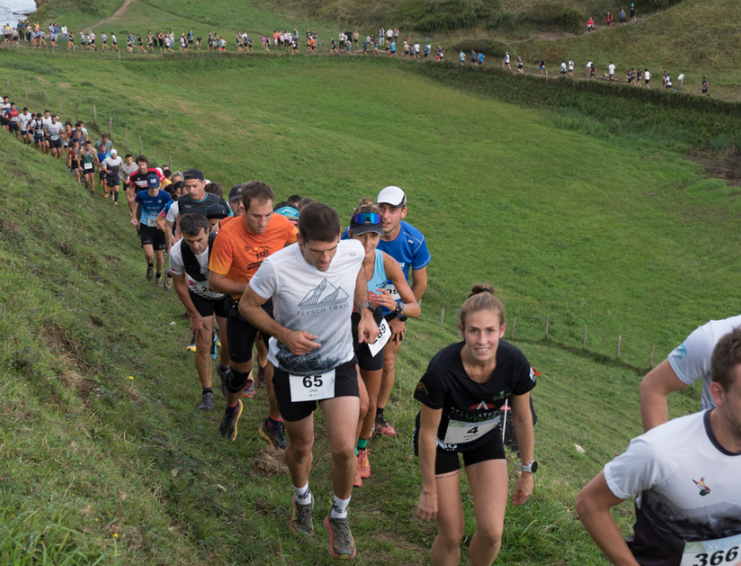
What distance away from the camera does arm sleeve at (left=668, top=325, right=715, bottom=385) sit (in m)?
3.58

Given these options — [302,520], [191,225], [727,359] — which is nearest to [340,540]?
[302,520]

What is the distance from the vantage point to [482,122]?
4706cm

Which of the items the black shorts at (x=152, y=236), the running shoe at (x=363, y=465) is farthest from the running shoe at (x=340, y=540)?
the black shorts at (x=152, y=236)

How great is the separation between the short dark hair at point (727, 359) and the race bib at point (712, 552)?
811 mm

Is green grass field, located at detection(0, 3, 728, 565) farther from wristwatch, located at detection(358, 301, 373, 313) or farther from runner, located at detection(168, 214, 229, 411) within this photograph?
wristwatch, located at detection(358, 301, 373, 313)

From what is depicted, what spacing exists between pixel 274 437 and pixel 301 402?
78.1 inches

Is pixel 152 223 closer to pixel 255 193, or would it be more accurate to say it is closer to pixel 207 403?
pixel 207 403

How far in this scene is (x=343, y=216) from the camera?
2805 centimetres

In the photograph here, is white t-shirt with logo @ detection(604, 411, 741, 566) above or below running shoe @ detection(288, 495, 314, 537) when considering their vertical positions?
above

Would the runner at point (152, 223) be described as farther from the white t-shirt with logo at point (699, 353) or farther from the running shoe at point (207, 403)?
the white t-shirt with logo at point (699, 353)

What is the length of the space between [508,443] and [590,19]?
59.4m

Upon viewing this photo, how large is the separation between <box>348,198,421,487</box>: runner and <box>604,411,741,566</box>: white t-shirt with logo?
8.79 feet

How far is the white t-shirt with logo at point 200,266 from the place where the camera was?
23.3 feet

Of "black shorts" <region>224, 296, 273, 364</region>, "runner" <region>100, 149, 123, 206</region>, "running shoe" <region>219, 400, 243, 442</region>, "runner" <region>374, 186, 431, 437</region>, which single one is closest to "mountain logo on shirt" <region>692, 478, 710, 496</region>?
"runner" <region>374, 186, 431, 437</region>
